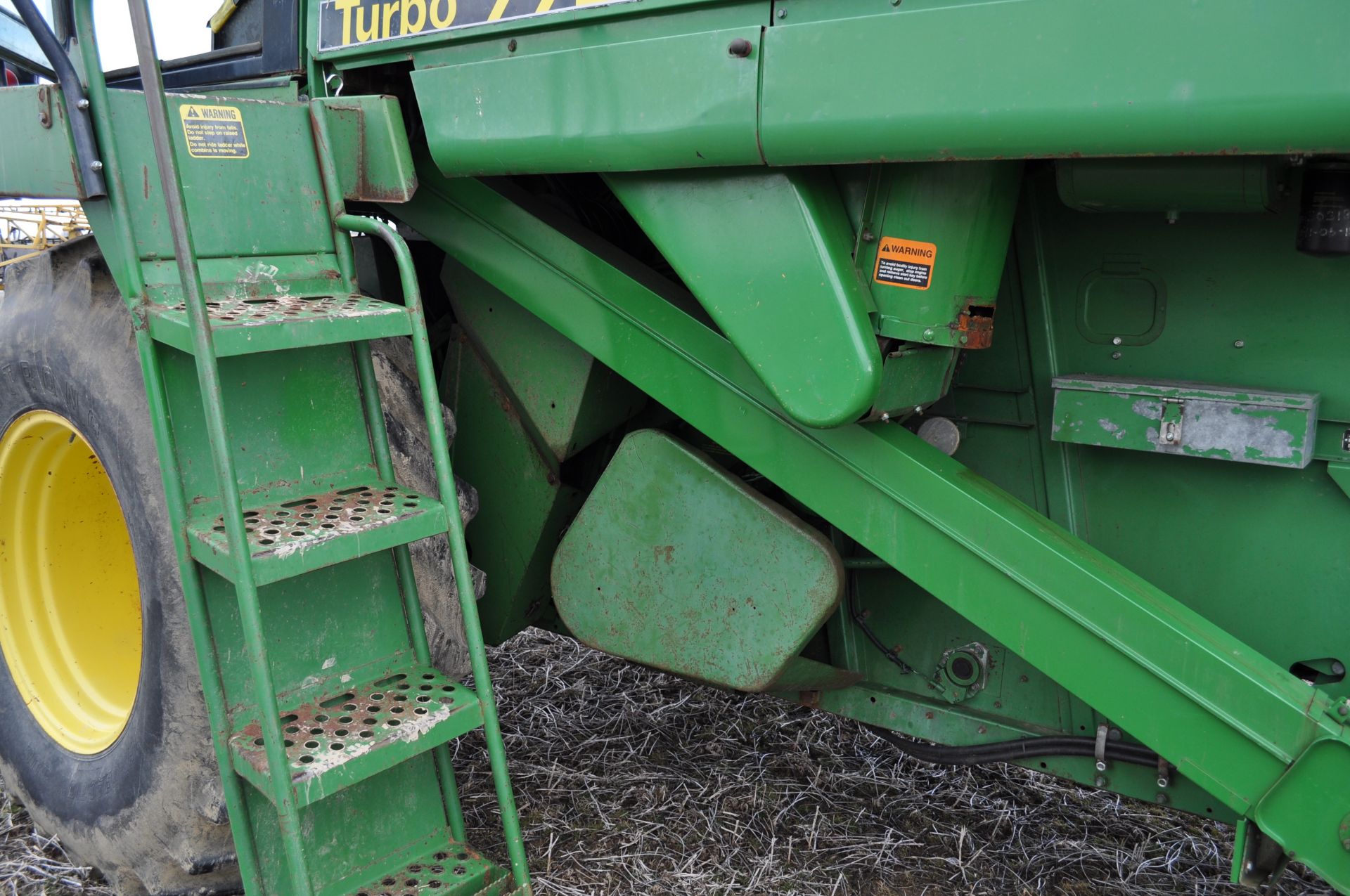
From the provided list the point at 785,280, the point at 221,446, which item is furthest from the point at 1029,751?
the point at 221,446

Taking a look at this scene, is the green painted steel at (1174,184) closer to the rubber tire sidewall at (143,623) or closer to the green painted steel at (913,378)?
the green painted steel at (913,378)

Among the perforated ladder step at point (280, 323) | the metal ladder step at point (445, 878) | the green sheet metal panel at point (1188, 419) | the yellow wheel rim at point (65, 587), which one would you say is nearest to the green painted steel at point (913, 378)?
the green sheet metal panel at point (1188, 419)

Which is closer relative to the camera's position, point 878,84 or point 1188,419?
point 878,84

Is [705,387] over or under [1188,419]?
over

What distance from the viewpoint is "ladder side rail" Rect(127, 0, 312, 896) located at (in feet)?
4.72

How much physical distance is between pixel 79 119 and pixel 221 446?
58 centimetres

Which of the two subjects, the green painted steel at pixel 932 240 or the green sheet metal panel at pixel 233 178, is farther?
the green sheet metal panel at pixel 233 178

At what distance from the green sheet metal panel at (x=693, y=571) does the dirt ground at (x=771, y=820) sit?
0.47 meters

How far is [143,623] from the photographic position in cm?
190

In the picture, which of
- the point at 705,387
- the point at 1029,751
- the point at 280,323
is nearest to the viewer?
the point at 280,323

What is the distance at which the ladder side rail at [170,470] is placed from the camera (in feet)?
5.30

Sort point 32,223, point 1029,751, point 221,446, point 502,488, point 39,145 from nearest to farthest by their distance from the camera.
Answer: point 221,446 → point 39,145 → point 1029,751 → point 502,488 → point 32,223

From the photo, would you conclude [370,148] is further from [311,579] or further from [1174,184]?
[1174,184]

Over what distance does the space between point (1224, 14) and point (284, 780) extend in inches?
59.2
